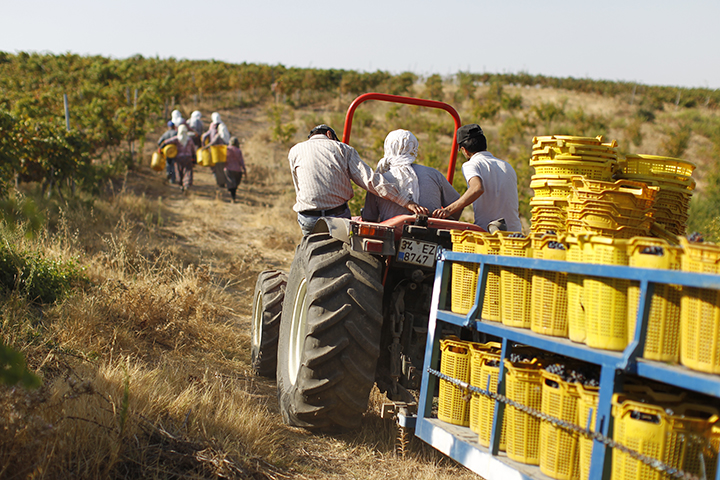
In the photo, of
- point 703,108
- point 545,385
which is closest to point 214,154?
point 545,385

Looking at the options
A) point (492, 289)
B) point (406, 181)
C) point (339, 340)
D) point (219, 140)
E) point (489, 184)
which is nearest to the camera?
point (492, 289)

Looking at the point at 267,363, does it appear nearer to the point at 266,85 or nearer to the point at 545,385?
the point at 545,385

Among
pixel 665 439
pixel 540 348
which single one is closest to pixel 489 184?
pixel 540 348

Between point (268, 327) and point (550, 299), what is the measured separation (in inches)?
103

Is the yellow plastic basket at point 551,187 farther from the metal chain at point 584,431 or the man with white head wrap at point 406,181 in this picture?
the metal chain at point 584,431

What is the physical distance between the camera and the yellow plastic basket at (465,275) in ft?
9.80

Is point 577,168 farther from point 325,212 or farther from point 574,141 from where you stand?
point 325,212

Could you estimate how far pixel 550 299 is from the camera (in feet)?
8.14

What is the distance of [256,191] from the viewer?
15.7 metres

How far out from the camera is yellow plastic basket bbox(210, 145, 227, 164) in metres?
13.3

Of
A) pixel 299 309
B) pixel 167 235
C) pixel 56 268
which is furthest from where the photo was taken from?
pixel 167 235

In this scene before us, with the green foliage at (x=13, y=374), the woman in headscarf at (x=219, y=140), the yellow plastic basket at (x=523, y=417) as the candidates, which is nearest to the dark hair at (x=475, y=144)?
the yellow plastic basket at (x=523, y=417)

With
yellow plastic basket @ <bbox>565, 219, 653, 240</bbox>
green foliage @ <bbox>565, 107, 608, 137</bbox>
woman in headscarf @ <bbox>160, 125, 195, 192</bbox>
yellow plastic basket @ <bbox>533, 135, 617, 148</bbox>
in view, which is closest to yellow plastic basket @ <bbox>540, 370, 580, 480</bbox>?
yellow plastic basket @ <bbox>565, 219, 653, 240</bbox>

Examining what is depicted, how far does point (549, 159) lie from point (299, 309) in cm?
189
